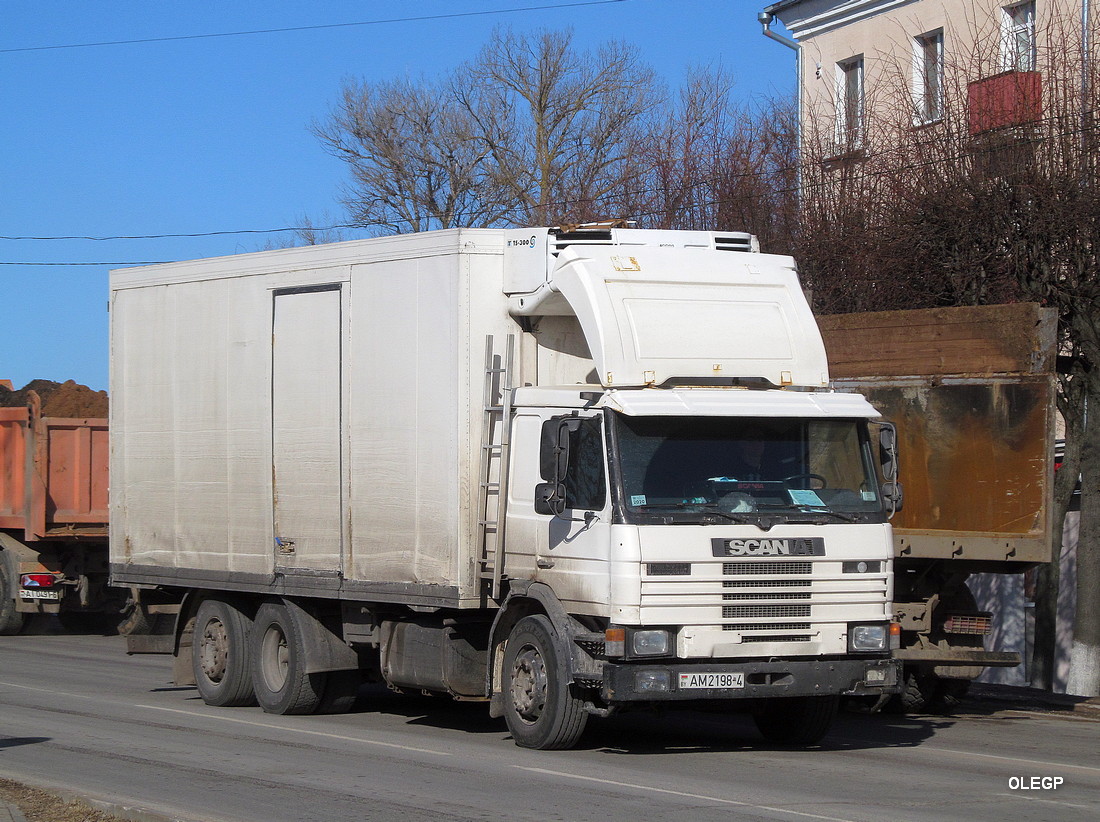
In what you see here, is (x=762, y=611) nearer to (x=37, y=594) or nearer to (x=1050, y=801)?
(x=1050, y=801)

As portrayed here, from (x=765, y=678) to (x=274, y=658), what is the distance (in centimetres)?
506

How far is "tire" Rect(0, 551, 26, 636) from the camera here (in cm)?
2203

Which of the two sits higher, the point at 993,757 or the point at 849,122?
the point at 849,122

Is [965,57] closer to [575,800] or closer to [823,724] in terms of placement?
[823,724]

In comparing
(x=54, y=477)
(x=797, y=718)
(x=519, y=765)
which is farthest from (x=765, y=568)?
(x=54, y=477)

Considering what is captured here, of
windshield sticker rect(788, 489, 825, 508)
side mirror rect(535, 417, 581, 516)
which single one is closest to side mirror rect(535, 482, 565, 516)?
side mirror rect(535, 417, 581, 516)

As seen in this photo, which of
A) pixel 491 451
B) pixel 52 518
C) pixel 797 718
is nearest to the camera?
pixel 491 451

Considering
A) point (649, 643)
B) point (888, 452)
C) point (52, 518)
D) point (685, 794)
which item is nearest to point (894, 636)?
point (888, 452)

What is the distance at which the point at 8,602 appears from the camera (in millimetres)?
22094

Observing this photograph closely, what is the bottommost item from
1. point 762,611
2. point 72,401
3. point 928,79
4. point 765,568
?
point 762,611

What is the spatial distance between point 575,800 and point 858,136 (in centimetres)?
1214

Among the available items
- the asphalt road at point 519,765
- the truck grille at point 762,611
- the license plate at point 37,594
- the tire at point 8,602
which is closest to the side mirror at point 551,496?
the truck grille at point 762,611

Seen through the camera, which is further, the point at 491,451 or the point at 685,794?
the point at 491,451

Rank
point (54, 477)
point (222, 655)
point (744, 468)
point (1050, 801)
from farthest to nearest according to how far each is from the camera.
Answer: point (54, 477)
point (222, 655)
point (744, 468)
point (1050, 801)
